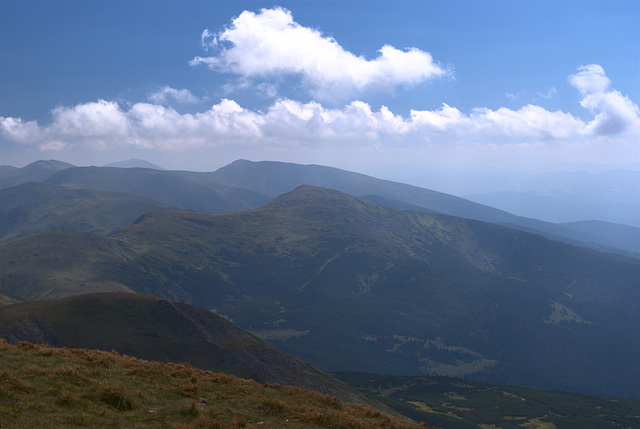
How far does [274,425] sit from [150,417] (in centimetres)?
956

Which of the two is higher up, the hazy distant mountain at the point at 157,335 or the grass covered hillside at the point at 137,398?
the grass covered hillside at the point at 137,398

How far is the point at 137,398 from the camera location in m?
33.3

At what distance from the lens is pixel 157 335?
108 metres

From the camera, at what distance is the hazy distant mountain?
9612 centimetres

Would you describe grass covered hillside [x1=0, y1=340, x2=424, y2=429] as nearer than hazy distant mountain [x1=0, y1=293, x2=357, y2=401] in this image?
Yes

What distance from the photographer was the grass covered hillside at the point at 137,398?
89.8 ft

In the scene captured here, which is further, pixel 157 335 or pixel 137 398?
pixel 157 335

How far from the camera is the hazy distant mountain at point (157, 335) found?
96.1 m

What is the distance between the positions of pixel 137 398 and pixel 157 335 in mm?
81581

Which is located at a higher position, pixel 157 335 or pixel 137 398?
pixel 137 398

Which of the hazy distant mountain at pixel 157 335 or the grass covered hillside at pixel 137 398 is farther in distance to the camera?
the hazy distant mountain at pixel 157 335

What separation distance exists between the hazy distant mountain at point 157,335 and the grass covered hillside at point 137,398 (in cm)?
4924

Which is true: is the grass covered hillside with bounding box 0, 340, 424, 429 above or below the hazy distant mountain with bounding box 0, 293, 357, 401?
above

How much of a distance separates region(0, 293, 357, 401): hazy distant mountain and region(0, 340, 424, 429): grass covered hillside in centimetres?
4924
